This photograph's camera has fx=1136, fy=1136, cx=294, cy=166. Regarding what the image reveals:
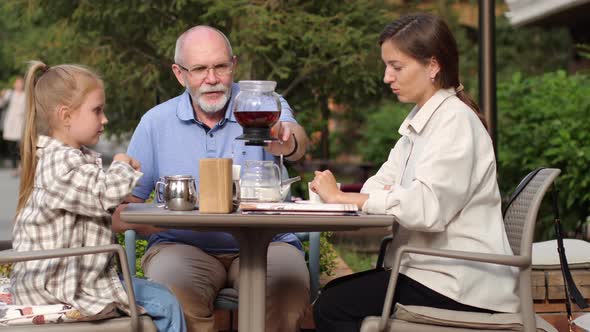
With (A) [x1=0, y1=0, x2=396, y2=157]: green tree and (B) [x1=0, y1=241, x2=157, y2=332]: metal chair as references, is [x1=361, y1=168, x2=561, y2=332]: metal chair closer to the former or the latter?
(B) [x1=0, y1=241, x2=157, y2=332]: metal chair

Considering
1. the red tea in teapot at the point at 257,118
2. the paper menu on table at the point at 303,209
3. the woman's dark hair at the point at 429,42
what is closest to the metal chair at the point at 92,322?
the paper menu on table at the point at 303,209

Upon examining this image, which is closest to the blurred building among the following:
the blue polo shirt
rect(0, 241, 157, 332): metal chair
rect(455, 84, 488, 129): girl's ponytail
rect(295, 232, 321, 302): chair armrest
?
rect(295, 232, 321, 302): chair armrest

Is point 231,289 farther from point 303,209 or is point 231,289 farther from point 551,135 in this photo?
point 551,135

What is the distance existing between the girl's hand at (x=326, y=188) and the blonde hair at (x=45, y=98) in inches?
34.8

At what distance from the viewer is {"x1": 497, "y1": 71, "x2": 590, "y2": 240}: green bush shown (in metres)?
8.62

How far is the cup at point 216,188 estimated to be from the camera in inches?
151

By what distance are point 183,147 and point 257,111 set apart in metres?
1.03

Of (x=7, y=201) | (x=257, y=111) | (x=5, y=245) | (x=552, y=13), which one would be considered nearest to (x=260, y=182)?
(x=257, y=111)

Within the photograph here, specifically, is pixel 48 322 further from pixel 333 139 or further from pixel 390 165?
pixel 333 139

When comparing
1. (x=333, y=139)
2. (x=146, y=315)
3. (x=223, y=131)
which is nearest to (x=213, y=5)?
(x=223, y=131)

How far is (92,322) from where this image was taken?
392 centimetres

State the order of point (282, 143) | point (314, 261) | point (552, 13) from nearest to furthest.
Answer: point (282, 143) → point (314, 261) → point (552, 13)

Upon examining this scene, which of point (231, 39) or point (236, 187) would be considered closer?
point (236, 187)

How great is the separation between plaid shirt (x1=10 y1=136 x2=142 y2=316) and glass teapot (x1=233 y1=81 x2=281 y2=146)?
46cm
